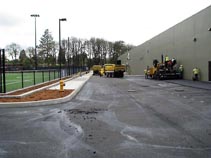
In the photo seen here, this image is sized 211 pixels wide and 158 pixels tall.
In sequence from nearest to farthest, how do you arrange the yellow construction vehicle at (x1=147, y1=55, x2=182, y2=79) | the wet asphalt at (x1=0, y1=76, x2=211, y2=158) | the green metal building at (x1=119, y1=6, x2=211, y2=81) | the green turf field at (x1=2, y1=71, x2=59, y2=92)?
the wet asphalt at (x1=0, y1=76, x2=211, y2=158)
the green turf field at (x1=2, y1=71, x2=59, y2=92)
the green metal building at (x1=119, y1=6, x2=211, y2=81)
the yellow construction vehicle at (x1=147, y1=55, x2=182, y2=79)

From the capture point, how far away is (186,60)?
1519 inches

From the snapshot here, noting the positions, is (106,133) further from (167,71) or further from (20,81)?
(167,71)

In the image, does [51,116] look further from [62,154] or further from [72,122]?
[62,154]

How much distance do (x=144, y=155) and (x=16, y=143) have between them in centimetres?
313

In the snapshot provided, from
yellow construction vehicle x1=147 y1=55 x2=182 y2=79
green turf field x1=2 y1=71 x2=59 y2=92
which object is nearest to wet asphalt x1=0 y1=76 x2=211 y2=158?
green turf field x1=2 y1=71 x2=59 y2=92

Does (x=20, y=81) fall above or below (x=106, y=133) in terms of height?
above

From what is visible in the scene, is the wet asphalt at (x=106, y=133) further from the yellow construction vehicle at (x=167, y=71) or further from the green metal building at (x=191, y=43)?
the yellow construction vehicle at (x=167, y=71)

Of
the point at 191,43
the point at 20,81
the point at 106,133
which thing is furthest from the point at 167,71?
the point at 106,133

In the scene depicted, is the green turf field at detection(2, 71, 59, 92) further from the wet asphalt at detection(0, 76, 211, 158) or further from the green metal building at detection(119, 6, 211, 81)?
the green metal building at detection(119, 6, 211, 81)

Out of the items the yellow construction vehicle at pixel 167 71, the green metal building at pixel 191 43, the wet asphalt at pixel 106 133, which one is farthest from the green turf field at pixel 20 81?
the green metal building at pixel 191 43

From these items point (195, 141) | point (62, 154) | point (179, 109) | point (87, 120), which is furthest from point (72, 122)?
point (179, 109)

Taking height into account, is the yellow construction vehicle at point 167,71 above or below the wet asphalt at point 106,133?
above

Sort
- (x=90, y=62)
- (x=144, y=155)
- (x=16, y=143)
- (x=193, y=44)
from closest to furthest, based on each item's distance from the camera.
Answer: (x=144, y=155), (x=16, y=143), (x=193, y=44), (x=90, y=62)

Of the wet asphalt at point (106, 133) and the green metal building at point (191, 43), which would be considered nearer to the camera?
the wet asphalt at point (106, 133)
